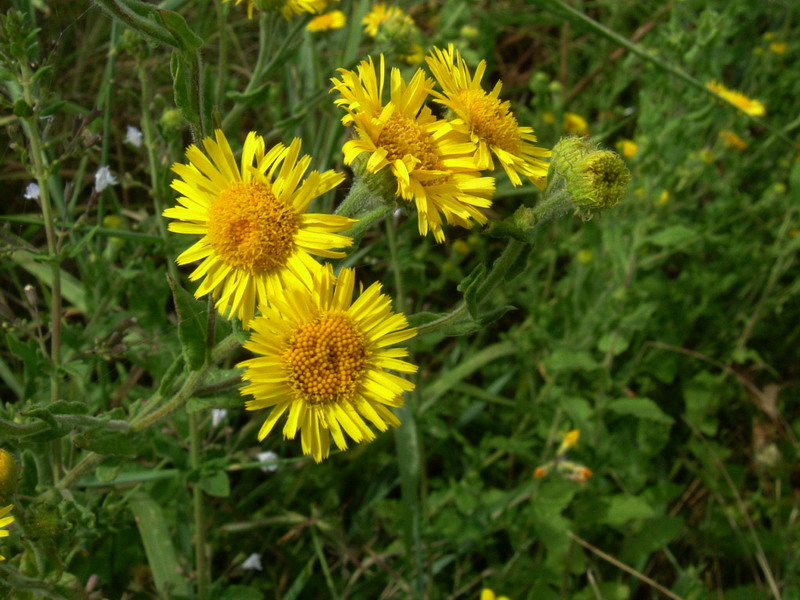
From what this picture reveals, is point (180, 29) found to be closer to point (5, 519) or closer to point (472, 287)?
point (472, 287)

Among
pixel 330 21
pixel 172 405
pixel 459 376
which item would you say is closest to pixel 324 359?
pixel 172 405

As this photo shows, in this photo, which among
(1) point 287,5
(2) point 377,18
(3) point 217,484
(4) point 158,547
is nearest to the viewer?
(3) point 217,484

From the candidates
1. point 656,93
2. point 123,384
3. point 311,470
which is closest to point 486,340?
point 311,470

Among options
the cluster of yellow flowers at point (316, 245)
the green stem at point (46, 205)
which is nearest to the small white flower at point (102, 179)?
the green stem at point (46, 205)

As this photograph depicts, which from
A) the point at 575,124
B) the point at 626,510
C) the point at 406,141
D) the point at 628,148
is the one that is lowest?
the point at 626,510

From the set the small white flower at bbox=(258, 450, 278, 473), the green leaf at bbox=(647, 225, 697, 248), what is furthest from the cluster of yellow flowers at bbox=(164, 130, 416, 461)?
the green leaf at bbox=(647, 225, 697, 248)

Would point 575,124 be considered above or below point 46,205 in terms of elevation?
above

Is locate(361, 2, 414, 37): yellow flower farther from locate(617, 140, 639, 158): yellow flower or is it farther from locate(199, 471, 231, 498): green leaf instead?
locate(199, 471, 231, 498): green leaf
